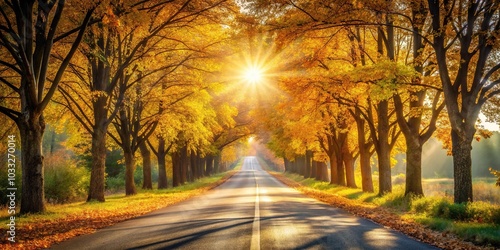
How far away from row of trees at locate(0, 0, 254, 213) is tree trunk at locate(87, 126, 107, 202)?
0.05 m

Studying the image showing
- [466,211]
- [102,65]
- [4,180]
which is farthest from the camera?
[4,180]

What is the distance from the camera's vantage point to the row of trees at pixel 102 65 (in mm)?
13266

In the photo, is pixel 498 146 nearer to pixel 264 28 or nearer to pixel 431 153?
pixel 431 153

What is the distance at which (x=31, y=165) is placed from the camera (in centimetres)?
1341

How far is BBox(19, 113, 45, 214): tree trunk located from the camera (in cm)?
1334

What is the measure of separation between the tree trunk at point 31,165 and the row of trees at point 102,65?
0.03 m

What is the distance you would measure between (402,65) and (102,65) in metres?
13.4

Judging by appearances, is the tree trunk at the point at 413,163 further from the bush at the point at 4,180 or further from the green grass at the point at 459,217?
the bush at the point at 4,180

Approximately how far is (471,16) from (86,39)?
1468 cm

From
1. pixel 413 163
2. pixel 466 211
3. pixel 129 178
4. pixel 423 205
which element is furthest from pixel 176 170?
pixel 466 211

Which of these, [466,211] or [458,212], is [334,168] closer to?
[458,212]

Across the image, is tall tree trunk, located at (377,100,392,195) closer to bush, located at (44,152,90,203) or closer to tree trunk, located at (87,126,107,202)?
tree trunk, located at (87,126,107,202)

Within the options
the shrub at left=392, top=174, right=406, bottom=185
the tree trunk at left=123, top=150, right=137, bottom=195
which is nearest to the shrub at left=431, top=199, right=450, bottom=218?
the tree trunk at left=123, top=150, right=137, bottom=195

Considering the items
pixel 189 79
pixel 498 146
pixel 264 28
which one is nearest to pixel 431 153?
pixel 498 146
